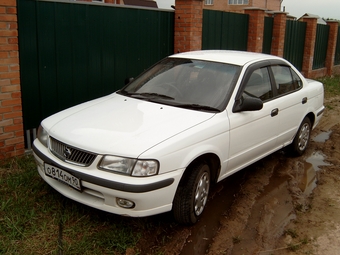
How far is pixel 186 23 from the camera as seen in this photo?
8031mm

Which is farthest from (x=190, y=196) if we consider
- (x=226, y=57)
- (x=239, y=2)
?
(x=239, y=2)

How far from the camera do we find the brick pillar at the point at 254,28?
11000mm

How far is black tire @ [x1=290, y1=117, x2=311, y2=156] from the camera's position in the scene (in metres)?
6.00

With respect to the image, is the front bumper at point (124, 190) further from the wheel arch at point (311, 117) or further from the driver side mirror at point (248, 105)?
the wheel arch at point (311, 117)

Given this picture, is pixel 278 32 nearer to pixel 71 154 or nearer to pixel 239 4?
pixel 71 154

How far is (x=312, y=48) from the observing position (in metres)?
14.9

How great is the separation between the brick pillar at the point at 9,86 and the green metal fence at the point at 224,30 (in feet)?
16.0

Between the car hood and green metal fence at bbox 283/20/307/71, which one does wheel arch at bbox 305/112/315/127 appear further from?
green metal fence at bbox 283/20/307/71

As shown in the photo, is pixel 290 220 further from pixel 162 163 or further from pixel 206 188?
pixel 162 163

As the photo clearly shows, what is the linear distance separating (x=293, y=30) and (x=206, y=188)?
1130cm

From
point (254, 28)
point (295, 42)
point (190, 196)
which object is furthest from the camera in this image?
point (295, 42)

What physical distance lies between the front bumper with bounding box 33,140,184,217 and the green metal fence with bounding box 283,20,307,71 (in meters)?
11.1

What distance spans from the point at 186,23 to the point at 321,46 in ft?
33.9

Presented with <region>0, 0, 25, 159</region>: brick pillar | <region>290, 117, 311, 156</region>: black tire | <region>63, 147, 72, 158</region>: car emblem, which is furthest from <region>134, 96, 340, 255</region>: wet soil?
<region>0, 0, 25, 159</region>: brick pillar
